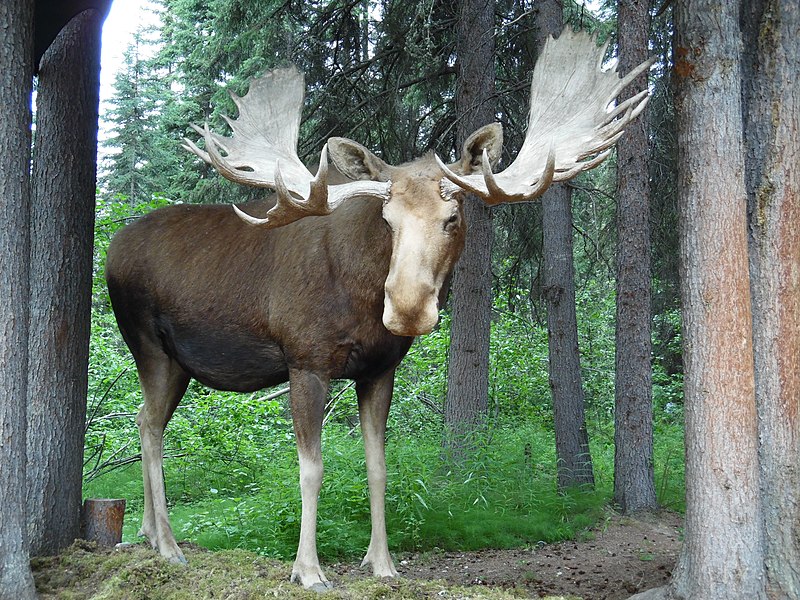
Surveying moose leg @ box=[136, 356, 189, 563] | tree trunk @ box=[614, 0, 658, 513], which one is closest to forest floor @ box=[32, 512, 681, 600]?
moose leg @ box=[136, 356, 189, 563]

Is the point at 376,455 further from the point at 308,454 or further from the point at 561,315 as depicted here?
the point at 561,315

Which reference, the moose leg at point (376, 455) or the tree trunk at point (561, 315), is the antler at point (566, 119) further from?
the tree trunk at point (561, 315)

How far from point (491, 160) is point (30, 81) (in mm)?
3048

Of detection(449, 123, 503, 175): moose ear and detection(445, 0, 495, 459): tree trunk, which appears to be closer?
detection(449, 123, 503, 175): moose ear

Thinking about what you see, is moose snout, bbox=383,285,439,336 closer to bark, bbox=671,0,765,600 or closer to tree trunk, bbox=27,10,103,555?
bark, bbox=671,0,765,600

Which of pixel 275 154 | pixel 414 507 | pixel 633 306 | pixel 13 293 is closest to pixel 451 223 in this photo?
pixel 275 154

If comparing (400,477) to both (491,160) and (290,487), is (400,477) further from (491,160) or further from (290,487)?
(491,160)

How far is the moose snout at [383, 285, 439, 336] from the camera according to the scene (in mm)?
4598

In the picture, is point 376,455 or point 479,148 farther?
point 376,455

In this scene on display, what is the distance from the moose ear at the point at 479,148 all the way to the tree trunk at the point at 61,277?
3.12m

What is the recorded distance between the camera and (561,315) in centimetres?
981

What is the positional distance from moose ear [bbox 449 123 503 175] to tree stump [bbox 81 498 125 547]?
151 inches

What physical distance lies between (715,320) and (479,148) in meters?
1.94

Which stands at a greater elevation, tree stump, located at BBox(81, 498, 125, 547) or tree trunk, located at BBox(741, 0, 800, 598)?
tree trunk, located at BBox(741, 0, 800, 598)
